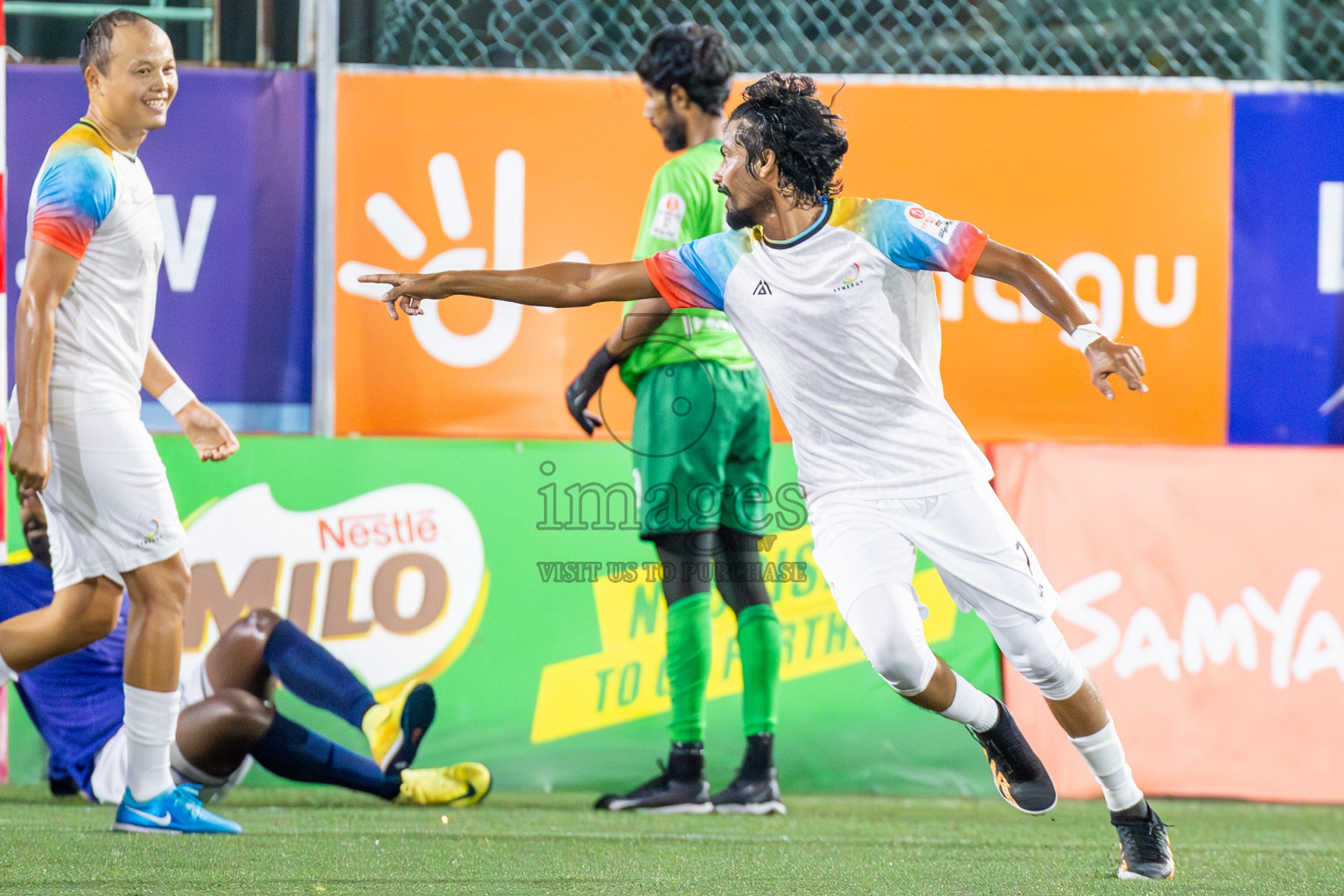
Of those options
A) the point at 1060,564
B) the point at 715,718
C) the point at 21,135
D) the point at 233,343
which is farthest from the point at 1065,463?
the point at 21,135

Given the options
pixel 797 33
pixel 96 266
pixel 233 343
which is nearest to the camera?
pixel 96 266

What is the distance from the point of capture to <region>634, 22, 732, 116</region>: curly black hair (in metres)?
4.59

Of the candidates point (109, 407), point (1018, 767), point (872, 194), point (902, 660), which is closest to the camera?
point (902, 660)

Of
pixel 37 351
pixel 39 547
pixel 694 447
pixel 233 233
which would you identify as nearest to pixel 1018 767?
pixel 694 447

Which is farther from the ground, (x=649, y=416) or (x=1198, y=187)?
(x=1198, y=187)

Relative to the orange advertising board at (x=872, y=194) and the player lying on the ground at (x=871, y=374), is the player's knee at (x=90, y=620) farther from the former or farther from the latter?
the orange advertising board at (x=872, y=194)

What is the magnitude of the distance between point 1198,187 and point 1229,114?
11.2 inches

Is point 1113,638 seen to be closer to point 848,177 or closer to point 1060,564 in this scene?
point 1060,564

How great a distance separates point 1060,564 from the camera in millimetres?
4961

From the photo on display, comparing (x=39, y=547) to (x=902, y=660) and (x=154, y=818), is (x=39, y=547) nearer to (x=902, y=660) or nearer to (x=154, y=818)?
(x=154, y=818)

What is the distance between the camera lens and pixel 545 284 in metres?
3.39

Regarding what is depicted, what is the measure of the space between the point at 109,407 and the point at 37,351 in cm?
24

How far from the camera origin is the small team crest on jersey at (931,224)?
130 inches

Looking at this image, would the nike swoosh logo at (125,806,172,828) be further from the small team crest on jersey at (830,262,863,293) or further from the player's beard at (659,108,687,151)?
the player's beard at (659,108,687,151)
